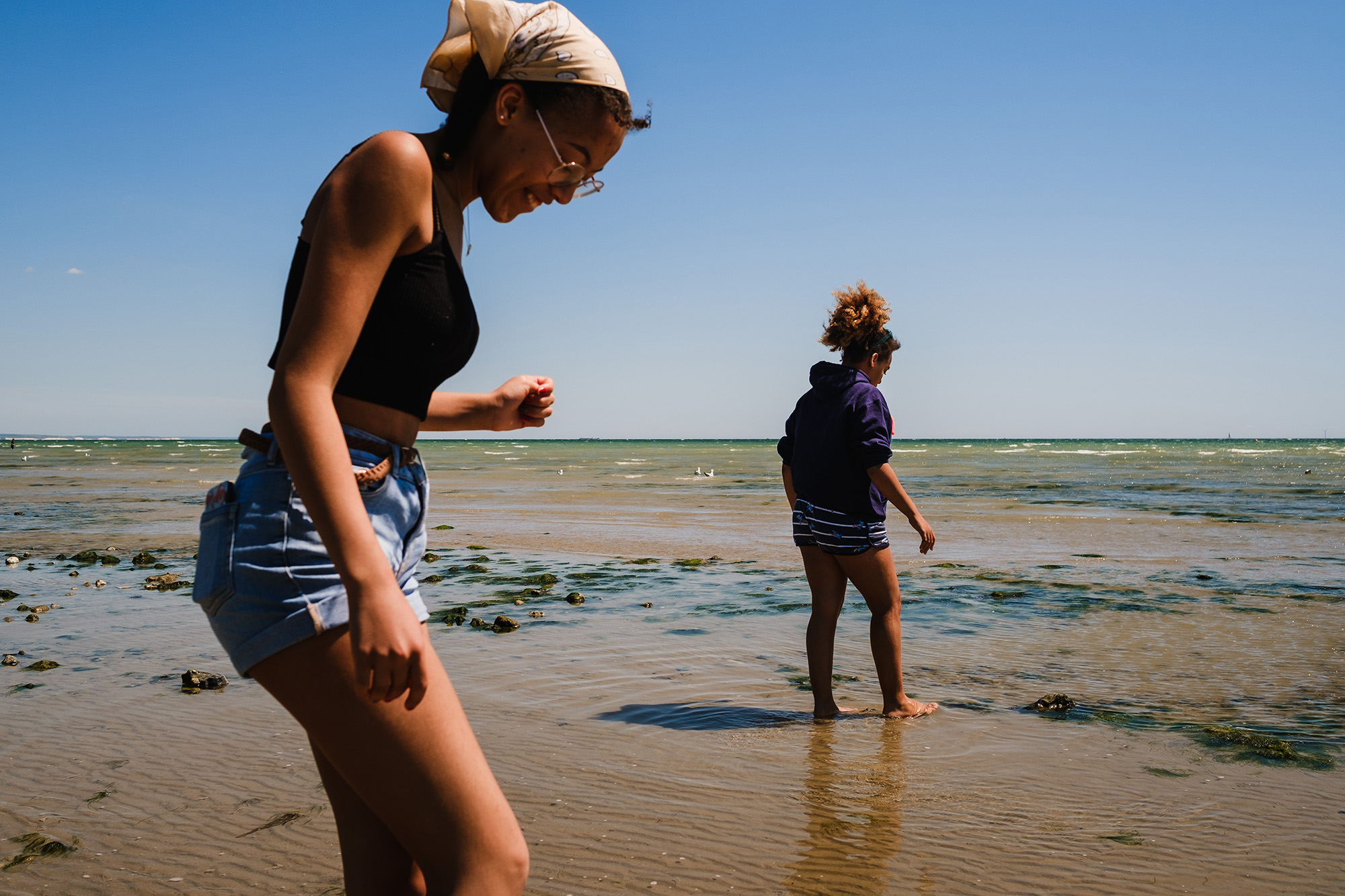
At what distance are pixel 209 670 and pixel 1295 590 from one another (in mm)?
9051

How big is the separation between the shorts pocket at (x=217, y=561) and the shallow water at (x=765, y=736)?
1903 mm

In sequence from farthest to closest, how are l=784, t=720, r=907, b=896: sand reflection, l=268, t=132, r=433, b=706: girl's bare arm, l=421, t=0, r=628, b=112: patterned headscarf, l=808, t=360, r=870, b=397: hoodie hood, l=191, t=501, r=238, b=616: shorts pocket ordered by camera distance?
l=808, t=360, r=870, b=397: hoodie hood, l=784, t=720, r=907, b=896: sand reflection, l=421, t=0, r=628, b=112: patterned headscarf, l=191, t=501, r=238, b=616: shorts pocket, l=268, t=132, r=433, b=706: girl's bare arm

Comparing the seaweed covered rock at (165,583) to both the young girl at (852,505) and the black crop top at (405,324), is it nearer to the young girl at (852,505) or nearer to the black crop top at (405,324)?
the young girl at (852,505)

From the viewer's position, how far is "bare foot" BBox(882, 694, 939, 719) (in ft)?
15.9

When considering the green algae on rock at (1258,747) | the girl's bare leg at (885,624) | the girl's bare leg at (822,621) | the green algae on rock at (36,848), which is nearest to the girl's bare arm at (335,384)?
the green algae on rock at (36,848)

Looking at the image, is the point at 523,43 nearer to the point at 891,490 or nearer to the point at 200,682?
the point at 891,490

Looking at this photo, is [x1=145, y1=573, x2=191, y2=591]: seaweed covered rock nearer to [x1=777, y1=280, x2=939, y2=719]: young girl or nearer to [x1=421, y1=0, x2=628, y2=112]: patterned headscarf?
[x1=777, y1=280, x2=939, y2=719]: young girl

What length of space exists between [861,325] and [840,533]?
3.85ft

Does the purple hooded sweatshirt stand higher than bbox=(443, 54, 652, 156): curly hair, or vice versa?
bbox=(443, 54, 652, 156): curly hair

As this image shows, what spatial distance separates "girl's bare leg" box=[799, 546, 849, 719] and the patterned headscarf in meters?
3.53

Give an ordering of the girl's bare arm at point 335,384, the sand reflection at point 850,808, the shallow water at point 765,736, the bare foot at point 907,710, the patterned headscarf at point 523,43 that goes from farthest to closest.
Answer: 1. the bare foot at point 907,710
2. the shallow water at point 765,736
3. the sand reflection at point 850,808
4. the patterned headscarf at point 523,43
5. the girl's bare arm at point 335,384

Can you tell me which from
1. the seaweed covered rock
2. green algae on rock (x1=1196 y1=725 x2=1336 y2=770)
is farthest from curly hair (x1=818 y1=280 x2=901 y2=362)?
the seaweed covered rock

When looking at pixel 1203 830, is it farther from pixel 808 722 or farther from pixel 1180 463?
pixel 1180 463

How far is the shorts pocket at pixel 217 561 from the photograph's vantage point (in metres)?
1.48
